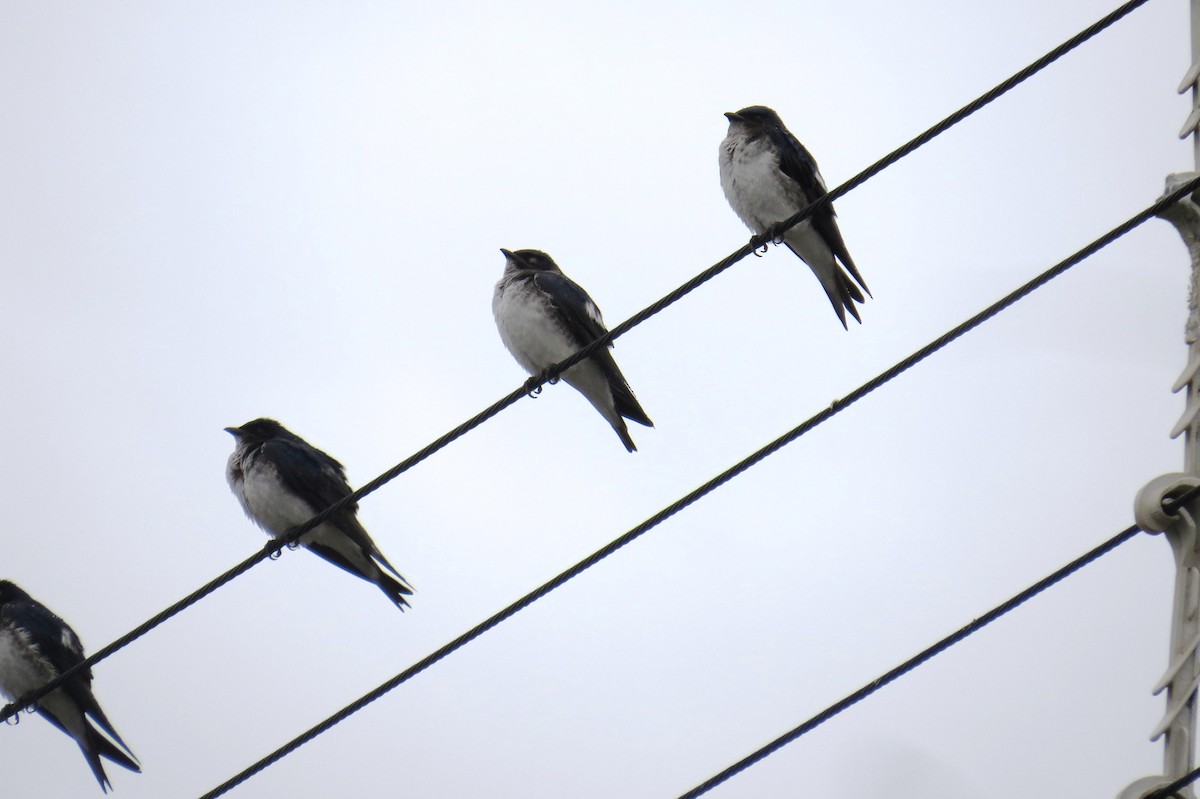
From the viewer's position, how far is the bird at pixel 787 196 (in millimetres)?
8039

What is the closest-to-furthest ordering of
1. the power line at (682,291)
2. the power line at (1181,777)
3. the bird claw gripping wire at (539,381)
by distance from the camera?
the power line at (1181,777) < the power line at (682,291) < the bird claw gripping wire at (539,381)

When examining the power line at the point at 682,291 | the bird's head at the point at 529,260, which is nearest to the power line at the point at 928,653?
the power line at the point at 682,291

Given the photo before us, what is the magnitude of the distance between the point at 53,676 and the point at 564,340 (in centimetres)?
359

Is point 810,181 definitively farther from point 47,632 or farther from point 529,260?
point 47,632

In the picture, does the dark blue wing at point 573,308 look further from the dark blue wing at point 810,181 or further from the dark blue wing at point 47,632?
the dark blue wing at point 47,632

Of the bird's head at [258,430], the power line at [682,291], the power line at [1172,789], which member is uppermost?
the bird's head at [258,430]

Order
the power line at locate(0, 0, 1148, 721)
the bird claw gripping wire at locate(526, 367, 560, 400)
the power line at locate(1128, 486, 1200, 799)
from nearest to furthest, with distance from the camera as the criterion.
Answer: the power line at locate(1128, 486, 1200, 799)
the power line at locate(0, 0, 1148, 721)
the bird claw gripping wire at locate(526, 367, 560, 400)

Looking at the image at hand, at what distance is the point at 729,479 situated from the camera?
4.65 metres

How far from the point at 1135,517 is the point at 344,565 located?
208 inches

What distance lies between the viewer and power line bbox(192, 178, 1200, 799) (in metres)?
3.90

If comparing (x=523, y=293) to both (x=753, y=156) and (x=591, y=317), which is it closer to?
(x=591, y=317)

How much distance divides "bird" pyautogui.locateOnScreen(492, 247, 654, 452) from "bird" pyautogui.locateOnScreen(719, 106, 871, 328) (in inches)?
42.6

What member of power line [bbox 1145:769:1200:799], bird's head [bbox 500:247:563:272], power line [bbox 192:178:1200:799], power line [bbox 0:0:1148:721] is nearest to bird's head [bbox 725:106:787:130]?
bird's head [bbox 500:247:563:272]

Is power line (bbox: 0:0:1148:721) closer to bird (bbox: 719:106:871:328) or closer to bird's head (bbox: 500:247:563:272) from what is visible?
bird (bbox: 719:106:871:328)
